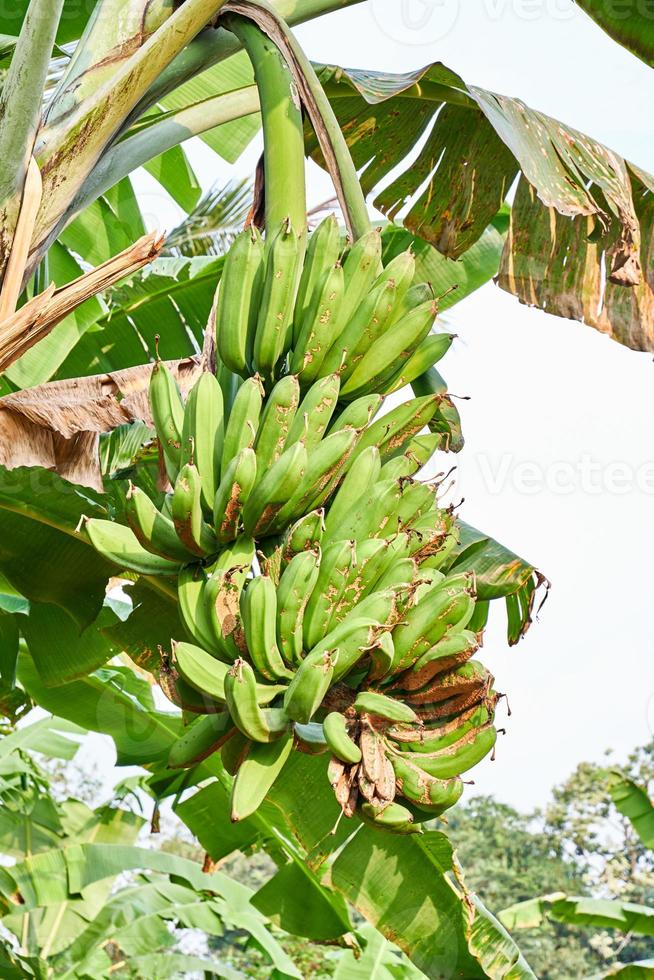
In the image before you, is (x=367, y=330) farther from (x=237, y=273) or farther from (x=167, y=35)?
(x=167, y=35)

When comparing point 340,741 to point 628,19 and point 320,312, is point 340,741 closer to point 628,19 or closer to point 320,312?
point 320,312

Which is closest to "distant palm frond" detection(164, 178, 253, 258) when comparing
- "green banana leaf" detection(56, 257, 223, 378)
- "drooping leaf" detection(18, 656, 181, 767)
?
"green banana leaf" detection(56, 257, 223, 378)

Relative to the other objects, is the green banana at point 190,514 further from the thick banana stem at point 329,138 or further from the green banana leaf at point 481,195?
the green banana leaf at point 481,195

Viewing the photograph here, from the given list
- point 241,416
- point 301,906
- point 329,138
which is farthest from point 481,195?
point 301,906

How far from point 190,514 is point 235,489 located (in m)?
0.06

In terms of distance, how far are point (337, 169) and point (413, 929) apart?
5.09ft

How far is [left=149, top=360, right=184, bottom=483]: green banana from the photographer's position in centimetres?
117

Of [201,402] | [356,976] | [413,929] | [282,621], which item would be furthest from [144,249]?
[356,976]

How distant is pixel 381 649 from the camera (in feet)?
3.17

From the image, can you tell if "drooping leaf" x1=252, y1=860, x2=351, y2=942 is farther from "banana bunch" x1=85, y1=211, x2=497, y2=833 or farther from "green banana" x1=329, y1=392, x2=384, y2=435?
"green banana" x1=329, y1=392, x2=384, y2=435

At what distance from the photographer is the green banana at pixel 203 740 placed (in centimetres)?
104

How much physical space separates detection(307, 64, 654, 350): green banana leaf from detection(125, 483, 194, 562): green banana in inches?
45.3

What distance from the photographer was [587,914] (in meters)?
4.31

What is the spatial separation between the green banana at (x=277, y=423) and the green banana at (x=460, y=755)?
1.23ft
